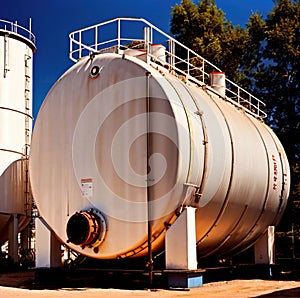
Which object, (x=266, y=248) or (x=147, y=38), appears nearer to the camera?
(x=147, y=38)

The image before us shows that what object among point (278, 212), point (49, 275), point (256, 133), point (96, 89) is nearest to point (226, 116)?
point (256, 133)

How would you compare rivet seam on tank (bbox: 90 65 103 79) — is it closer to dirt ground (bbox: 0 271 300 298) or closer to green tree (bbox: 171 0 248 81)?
dirt ground (bbox: 0 271 300 298)

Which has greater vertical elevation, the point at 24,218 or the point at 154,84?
the point at 154,84

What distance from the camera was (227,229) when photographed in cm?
1293

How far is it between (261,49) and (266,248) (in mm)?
12995

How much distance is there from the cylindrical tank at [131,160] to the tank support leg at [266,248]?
252 cm

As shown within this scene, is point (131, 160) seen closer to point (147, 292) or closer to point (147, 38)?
point (147, 292)

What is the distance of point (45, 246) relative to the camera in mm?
12172

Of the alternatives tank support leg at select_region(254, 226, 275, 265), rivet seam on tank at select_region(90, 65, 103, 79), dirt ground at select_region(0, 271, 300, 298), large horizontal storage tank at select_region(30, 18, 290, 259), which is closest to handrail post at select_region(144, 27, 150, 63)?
large horizontal storage tank at select_region(30, 18, 290, 259)

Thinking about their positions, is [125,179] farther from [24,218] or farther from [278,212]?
[24,218]

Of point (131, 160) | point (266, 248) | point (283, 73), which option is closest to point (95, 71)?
point (131, 160)

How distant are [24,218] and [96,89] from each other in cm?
918

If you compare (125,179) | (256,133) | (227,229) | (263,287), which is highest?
(256,133)

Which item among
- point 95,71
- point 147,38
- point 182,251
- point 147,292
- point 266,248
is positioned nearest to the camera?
point 147,292
